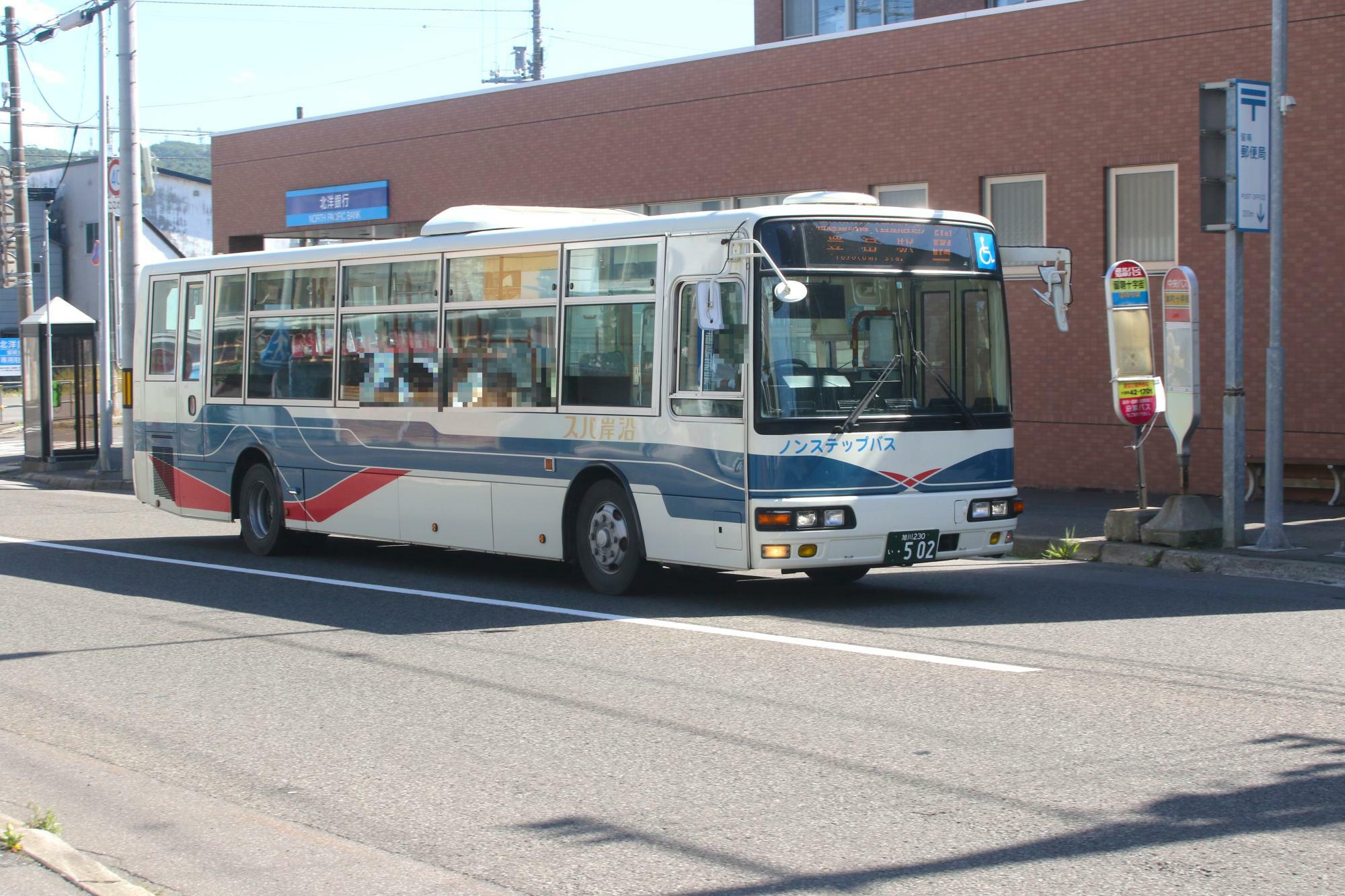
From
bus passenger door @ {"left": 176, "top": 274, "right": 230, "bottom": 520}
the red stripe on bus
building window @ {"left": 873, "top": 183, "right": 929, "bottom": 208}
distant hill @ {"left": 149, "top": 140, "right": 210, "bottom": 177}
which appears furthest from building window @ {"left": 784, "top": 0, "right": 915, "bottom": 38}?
distant hill @ {"left": 149, "top": 140, "right": 210, "bottom": 177}

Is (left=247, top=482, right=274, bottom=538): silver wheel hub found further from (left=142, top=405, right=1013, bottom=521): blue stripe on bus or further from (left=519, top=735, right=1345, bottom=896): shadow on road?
(left=519, top=735, right=1345, bottom=896): shadow on road

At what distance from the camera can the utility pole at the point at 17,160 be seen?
41062 mm

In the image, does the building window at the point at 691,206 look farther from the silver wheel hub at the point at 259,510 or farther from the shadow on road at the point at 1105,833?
the shadow on road at the point at 1105,833

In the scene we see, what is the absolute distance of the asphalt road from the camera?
5.34m

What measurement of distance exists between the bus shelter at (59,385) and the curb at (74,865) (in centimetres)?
2418

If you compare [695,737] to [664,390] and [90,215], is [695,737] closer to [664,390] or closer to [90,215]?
[664,390]

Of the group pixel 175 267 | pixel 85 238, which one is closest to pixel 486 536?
pixel 175 267

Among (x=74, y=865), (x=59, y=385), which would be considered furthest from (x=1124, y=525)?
(x=59, y=385)

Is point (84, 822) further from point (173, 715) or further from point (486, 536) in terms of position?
point (486, 536)

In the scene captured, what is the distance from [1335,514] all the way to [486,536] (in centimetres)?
908

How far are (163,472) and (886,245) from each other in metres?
8.93

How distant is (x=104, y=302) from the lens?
28531 millimetres

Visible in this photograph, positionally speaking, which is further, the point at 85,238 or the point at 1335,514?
the point at 85,238

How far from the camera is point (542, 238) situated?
12133 mm
